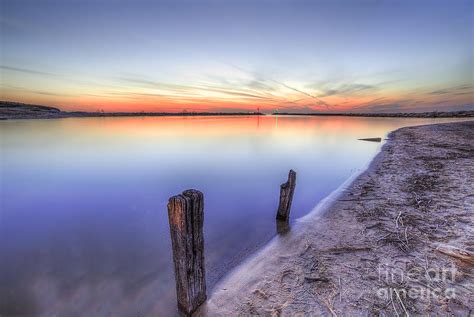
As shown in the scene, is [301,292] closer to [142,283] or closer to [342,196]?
[142,283]

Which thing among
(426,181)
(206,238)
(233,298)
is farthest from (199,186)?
(426,181)

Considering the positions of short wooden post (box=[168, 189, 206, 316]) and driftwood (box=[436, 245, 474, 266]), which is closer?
short wooden post (box=[168, 189, 206, 316])

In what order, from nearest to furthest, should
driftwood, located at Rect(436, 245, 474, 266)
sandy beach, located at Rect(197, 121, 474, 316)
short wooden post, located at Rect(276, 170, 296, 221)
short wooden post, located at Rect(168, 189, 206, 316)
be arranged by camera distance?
short wooden post, located at Rect(168, 189, 206, 316) < sandy beach, located at Rect(197, 121, 474, 316) < driftwood, located at Rect(436, 245, 474, 266) < short wooden post, located at Rect(276, 170, 296, 221)

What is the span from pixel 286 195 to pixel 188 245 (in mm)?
3752

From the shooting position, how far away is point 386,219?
5438 millimetres

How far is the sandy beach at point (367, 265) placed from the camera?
3.02m

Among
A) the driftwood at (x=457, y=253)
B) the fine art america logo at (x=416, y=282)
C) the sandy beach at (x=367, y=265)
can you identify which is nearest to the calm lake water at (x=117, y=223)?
the sandy beach at (x=367, y=265)

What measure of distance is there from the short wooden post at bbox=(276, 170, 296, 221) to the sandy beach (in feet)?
1.64

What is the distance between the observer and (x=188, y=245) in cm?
287

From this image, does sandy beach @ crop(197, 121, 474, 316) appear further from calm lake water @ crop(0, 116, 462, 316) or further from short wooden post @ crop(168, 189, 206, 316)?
calm lake water @ crop(0, 116, 462, 316)

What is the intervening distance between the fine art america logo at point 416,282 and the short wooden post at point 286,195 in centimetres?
266

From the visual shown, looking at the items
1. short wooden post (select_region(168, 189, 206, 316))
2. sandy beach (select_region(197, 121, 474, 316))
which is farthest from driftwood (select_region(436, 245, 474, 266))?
short wooden post (select_region(168, 189, 206, 316))

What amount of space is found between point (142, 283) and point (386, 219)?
574cm

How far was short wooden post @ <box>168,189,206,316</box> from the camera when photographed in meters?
2.73
